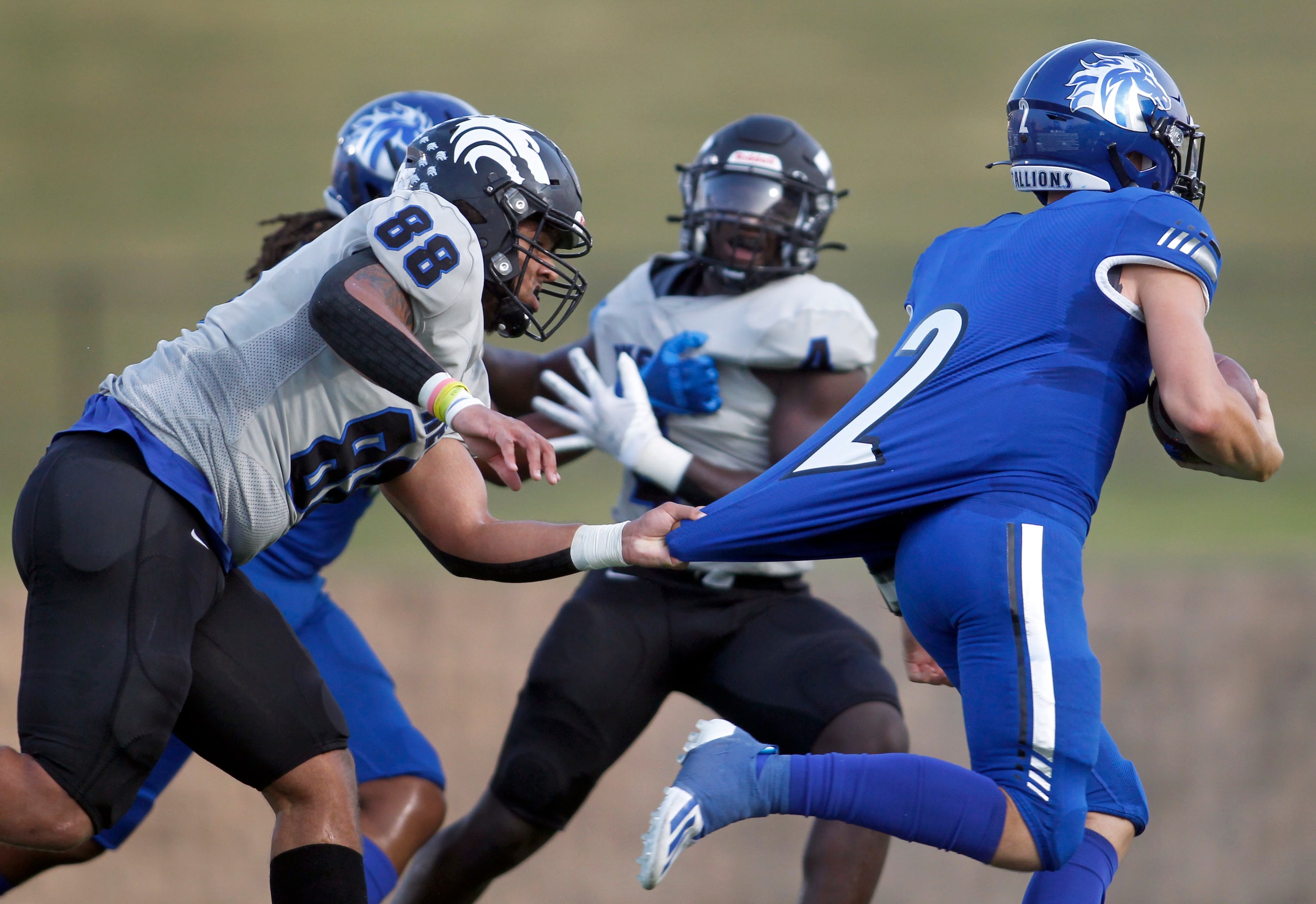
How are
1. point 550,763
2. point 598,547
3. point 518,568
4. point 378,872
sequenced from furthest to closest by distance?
1. point 550,763
2. point 378,872
3. point 518,568
4. point 598,547

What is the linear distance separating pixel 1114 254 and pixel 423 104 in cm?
202

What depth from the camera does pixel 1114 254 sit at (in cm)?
230

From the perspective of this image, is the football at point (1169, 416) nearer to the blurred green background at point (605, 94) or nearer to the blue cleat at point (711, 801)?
the blue cleat at point (711, 801)

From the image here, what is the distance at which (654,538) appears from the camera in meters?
2.49

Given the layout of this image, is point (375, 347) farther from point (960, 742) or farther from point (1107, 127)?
point (960, 742)

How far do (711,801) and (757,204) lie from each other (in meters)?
1.78

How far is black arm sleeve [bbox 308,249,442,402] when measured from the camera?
7.40ft

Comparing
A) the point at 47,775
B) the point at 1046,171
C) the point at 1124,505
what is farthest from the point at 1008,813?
the point at 1124,505

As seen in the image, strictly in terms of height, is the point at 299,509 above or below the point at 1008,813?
above

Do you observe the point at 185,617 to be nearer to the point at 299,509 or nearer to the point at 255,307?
the point at 299,509

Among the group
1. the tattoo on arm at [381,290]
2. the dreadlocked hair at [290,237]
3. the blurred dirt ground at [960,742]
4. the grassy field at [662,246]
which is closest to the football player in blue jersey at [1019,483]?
the tattoo on arm at [381,290]

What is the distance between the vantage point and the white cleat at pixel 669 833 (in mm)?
2188

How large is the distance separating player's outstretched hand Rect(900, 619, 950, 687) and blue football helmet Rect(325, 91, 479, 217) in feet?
5.43

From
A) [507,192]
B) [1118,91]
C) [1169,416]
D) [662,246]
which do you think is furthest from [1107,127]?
[662,246]
